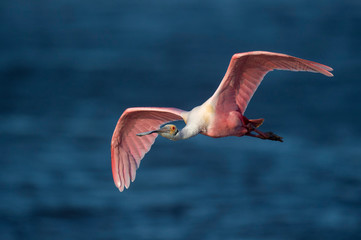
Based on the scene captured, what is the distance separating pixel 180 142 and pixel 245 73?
2996cm

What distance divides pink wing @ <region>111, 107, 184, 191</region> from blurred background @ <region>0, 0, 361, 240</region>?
73.3 feet

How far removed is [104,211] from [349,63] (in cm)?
1852

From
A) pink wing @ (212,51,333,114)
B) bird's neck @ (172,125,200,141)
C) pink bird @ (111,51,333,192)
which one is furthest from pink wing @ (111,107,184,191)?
pink wing @ (212,51,333,114)

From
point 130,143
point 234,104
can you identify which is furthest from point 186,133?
point 130,143

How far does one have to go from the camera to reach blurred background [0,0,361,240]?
40.8 metres

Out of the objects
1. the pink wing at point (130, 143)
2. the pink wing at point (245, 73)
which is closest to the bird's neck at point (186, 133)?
the pink wing at point (245, 73)

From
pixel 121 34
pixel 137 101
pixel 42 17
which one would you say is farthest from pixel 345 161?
pixel 42 17

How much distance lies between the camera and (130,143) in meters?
17.1

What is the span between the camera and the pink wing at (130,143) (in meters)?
16.9

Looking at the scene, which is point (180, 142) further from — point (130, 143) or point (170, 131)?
point (170, 131)

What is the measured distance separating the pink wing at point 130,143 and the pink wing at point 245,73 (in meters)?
1.68

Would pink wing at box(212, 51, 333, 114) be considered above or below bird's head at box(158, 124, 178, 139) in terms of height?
above

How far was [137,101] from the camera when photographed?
47.5 metres

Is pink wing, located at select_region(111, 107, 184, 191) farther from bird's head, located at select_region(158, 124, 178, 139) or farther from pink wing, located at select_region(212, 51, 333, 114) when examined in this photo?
pink wing, located at select_region(212, 51, 333, 114)
